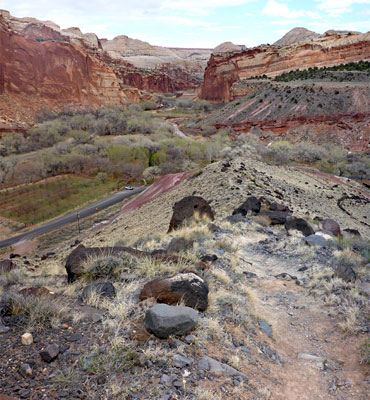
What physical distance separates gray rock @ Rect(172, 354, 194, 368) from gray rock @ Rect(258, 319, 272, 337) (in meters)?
1.77

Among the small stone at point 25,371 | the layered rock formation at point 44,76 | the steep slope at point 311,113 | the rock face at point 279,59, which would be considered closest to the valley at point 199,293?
the small stone at point 25,371

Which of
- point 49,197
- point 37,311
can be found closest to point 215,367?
point 37,311

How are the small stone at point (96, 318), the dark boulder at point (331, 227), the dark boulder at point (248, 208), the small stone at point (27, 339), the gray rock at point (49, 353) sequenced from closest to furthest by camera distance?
the gray rock at point (49, 353)
the small stone at point (27, 339)
the small stone at point (96, 318)
the dark boulder at point (331, 227)
the dark boulder at point (248, 208)

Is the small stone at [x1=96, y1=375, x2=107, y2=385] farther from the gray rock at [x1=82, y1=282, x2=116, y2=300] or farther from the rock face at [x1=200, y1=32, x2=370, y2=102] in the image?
the rock face at [x1=200, y1=32, x2=370, y2=102]

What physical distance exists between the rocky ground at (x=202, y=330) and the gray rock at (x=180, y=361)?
14 mm

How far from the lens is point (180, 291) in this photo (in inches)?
175

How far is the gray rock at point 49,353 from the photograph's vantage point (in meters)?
3.16

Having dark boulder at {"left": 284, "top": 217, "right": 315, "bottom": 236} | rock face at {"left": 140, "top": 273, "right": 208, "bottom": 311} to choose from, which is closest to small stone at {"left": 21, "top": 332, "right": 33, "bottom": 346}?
rock face at {"left": 140, "top": 273, "right": 208, "bottom": 311}

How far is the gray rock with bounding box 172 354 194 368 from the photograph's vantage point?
130 inches

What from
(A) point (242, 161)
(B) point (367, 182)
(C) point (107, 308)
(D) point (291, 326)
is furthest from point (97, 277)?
(B) point (367, 182)

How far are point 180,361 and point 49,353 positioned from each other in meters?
1.46

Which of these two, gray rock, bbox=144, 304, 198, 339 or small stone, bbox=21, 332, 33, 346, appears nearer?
small stone, bbox=21, 332, 33, 346

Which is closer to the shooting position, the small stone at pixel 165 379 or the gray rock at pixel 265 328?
the small stone at pixel 165 379

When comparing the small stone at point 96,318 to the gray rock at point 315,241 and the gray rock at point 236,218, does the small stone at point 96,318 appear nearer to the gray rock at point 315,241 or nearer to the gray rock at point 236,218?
the gray rock at point 315,241
